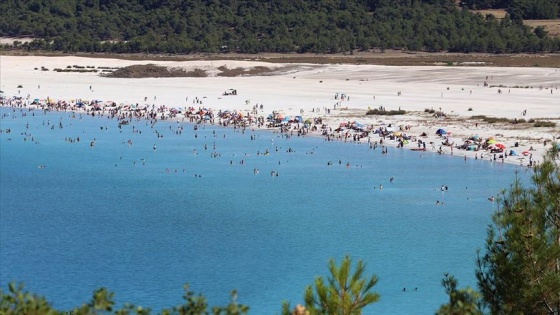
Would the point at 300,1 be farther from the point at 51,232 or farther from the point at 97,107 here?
the point at 51,232

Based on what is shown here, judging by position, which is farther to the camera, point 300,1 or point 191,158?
point 300,1

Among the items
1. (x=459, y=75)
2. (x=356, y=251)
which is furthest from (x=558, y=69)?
(x=356, y=251)

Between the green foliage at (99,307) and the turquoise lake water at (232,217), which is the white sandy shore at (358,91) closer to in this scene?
the turquoise lake water at (232,217)

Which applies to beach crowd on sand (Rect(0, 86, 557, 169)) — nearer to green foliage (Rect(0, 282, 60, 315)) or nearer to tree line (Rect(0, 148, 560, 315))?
tree line (Rect(0, 148, 560, 315))

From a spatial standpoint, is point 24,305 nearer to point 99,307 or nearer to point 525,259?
point 99,307

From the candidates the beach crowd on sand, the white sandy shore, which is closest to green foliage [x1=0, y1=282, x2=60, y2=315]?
the beach crowd on sand
